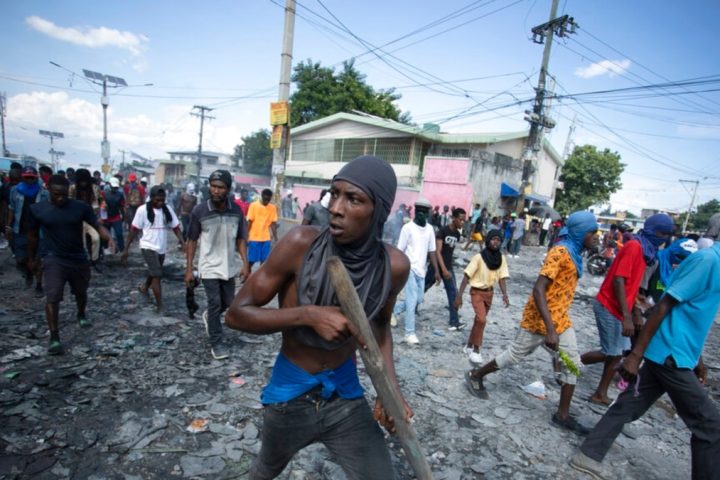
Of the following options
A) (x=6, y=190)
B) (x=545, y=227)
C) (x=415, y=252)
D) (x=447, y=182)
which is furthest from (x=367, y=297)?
(x=545, y=227)

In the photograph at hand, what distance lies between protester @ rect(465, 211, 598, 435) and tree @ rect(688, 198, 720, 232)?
6004 cm

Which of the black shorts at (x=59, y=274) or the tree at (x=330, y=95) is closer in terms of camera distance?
the black shorts at (x=59, y=274)

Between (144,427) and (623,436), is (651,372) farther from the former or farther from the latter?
(144,427)

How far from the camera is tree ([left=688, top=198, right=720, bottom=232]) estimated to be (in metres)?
49.0

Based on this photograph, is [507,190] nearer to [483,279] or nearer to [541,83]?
[541,83]

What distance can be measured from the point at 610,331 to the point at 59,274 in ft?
19.4

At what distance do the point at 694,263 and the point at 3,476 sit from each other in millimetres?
4622

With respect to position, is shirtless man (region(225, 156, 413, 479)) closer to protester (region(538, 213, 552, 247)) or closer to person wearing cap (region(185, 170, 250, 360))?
person wearing cap (region(185, 170, 250, 360))

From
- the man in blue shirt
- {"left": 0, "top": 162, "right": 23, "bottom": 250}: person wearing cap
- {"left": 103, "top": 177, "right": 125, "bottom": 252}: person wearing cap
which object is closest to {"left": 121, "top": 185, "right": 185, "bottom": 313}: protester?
{"left": 0, "top": 162, "right": 23, "bottom": 250}: person wearing cap

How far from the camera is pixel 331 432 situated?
1679 millimetres

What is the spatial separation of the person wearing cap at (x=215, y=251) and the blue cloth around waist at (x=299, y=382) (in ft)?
9.65

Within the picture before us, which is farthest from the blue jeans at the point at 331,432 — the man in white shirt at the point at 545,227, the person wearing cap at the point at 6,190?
the man in white shirt at the point at 545,227

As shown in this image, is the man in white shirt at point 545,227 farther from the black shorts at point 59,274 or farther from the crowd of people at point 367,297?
the black shorts at point 59,274

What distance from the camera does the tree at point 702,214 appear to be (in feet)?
161
